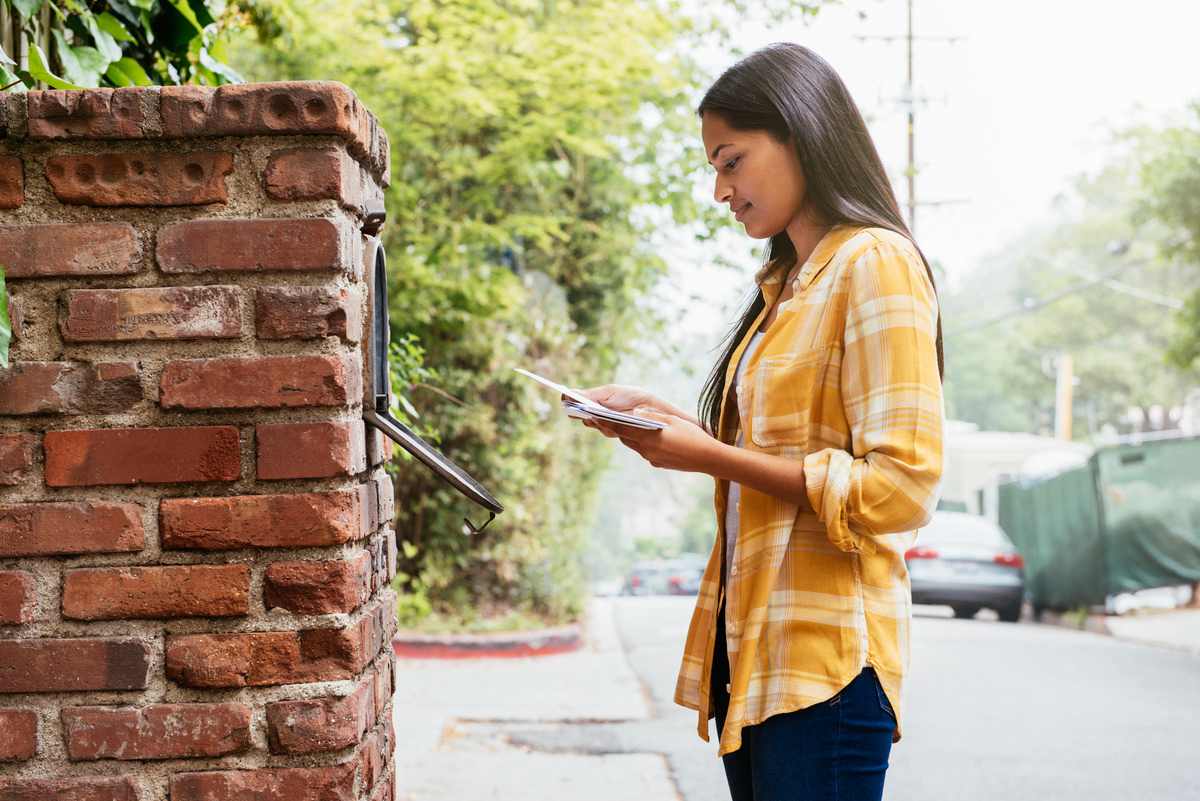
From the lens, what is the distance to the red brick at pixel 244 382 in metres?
1.81

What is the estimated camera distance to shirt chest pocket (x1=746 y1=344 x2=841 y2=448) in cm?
197

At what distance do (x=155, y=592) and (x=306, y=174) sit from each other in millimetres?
632

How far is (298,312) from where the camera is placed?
182 centimetres

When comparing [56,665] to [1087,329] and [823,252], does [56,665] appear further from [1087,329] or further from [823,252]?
[1087,329]

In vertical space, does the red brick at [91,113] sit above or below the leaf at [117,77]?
below

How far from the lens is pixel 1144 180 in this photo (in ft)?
47.1

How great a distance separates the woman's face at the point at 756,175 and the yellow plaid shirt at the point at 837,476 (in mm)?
104

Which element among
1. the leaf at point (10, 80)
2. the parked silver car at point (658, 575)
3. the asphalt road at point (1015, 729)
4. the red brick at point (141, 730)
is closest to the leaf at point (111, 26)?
the leaf at point (10, 80)

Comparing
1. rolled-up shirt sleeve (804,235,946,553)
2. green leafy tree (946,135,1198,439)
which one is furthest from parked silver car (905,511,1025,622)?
rolled-up shirt sleeve (804,235,946,553)

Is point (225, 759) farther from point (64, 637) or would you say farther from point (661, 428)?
point (661, 428)

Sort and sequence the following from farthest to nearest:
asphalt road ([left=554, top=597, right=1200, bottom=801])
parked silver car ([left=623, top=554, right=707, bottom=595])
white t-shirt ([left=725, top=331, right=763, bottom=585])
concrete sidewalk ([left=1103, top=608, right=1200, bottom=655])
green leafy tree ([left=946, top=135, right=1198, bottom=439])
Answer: parked silver car ([left=623, top=554, right=707, bottom=595])
green leafy tree ([left=946, top=135, right=1198, bottom=439])
concrete sidewalk ([left=1103, top=608, right=1200, bottom=655])
asphalt road ([left=554, top=597, right=1200, bottom=801])
white t-shirt ([left=725, top=331, right=763, bottom=585])

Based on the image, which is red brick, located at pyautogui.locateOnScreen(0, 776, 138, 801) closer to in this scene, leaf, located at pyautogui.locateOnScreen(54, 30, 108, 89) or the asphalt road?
leaf, located at pyautogui.locateOnScreen(54, 30, 108, 89)

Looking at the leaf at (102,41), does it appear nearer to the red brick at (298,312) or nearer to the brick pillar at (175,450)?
the brick pillar at (175,450)

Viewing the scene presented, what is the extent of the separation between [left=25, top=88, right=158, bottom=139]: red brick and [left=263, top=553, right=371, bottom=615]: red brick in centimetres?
66
